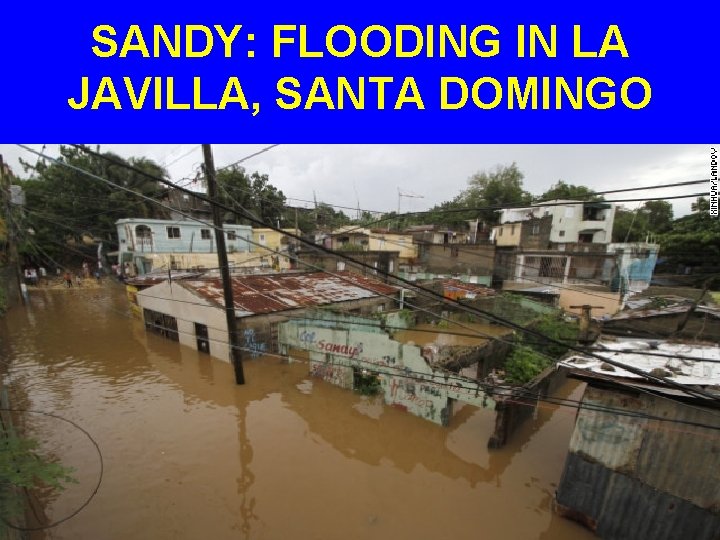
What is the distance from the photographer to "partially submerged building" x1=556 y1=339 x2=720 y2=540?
4977 mm

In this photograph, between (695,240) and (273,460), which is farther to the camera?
(695,240)

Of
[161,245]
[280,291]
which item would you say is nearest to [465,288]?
[280,291]

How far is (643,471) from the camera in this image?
5441mm

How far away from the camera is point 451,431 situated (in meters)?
9.39

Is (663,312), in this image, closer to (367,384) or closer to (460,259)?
(367,384)

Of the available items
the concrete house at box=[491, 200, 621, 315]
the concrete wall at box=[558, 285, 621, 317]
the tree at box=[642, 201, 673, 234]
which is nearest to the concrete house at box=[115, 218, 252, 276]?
the concrete house at box=[491, 200, 621, 315]

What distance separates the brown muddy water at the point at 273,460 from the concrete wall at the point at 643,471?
94 centimetres

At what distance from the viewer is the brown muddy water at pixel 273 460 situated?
655 cm

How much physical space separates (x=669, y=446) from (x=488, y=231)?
1340 inches

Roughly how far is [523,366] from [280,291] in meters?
11.1

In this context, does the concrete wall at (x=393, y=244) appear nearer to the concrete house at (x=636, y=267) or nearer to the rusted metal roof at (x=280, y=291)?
the rusted metal roof at (x=280, y=291)

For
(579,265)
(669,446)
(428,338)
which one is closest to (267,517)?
(669,446)

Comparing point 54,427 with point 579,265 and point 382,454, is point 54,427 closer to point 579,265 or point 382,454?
Result: point 382,454

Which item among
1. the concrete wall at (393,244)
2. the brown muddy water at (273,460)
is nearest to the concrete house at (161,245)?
the concrete wall at (393,244)
